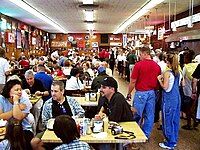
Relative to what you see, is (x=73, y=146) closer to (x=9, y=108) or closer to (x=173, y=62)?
(x=9, y=108)

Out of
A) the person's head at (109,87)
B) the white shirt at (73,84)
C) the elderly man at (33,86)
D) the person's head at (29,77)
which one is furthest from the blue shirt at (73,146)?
the white shirt at (73,84)

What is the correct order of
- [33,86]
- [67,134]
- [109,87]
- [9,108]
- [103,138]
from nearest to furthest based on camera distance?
1. [67,134]
2. [103,138]
3. [109,87]
4. [9,108]
5. [33,86]

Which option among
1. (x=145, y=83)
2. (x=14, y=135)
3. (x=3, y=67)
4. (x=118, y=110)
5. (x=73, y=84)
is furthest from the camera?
(x=3, y=67)

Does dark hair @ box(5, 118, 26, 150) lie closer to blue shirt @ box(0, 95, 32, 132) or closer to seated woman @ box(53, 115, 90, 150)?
seated woman @ box(53, 115, 90, 150)

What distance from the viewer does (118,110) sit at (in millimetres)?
4059

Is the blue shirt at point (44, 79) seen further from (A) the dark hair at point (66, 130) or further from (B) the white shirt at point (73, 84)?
(A) the dark hair at point (66, 130)

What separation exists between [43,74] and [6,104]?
298 cm

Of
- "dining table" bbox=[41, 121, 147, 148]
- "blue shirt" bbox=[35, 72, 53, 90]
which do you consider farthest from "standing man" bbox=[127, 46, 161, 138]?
"blue shirt" bbox=[35, 72, 53, 90]

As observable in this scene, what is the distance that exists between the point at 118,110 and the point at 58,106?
87 centimetres

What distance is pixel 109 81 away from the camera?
418cm

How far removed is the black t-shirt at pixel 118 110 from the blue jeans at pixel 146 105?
1.48 meters

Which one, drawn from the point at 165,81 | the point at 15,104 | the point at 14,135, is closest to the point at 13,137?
the point at 14,135

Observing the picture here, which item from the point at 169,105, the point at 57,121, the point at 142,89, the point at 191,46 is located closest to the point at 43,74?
the point at 142,89

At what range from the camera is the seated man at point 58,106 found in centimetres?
436
